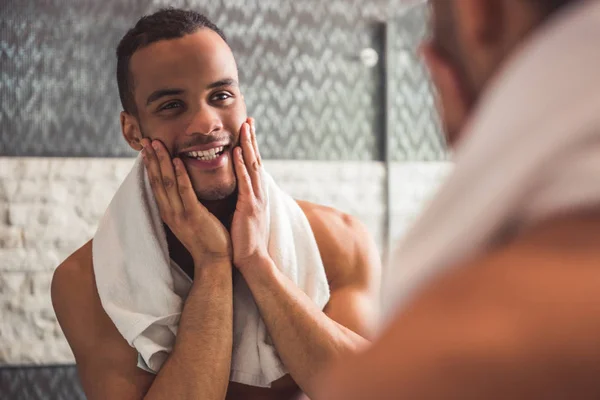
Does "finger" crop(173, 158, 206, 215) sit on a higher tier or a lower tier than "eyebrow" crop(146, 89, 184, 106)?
lower

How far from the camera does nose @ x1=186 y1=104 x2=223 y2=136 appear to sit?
122 centimetres

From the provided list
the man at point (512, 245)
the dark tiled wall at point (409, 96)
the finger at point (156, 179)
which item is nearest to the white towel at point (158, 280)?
the finger at point (156, 179)

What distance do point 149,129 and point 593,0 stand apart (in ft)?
3.53

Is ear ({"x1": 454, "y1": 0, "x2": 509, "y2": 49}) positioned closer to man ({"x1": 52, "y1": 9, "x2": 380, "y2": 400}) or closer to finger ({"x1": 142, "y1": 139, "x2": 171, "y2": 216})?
man ({"x1": 52, "y1": 9, "x2": 380, "y2": 400})

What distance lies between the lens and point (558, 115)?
0.28m

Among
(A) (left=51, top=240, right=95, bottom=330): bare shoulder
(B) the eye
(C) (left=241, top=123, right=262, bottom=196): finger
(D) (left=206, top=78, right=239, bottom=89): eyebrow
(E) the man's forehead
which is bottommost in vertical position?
(A) (left=51, top=240, right=95, bottom=330): bare shoulder

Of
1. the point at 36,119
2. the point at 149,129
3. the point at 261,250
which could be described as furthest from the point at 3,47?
the point at 261,250

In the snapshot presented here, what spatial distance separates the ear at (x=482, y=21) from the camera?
1.03ft

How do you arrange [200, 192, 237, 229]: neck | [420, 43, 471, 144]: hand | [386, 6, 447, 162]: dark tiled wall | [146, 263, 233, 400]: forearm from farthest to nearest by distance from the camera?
[386, 6, 447, 162]: dark tiled wall < [200, 192, 237, 229]: neck < [146, 263, 233, 400]: forearm < [420, 43, 471, 144]: hand

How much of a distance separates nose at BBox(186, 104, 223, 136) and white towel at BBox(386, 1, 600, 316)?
3.06 feet

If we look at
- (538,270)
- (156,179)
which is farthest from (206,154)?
(538,270)

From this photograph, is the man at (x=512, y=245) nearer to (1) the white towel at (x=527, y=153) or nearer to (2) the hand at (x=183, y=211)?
(1) the white towel at (x=527, y=153)

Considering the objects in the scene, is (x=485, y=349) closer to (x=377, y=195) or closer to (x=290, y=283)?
(x=290, y=283)

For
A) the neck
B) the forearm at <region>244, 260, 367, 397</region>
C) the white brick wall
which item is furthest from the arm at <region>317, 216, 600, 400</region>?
the white brick wall
